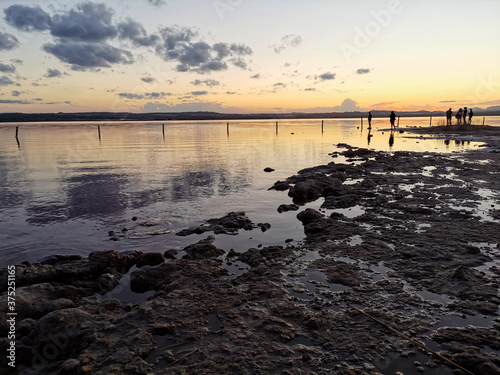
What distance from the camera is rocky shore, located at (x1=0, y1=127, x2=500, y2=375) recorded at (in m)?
4.06

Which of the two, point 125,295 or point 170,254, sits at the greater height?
point 170,254

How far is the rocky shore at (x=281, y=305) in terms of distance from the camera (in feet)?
13.3

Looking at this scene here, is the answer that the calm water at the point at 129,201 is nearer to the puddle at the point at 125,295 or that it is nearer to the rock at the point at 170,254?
the rock at the point at 170,254

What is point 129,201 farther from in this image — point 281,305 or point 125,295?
point 281,305

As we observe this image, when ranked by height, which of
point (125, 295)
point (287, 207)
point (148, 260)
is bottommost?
point (125, 295)

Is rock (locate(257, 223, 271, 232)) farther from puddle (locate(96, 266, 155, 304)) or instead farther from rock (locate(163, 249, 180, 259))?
puddle (locate(96, 266, 155, 304))

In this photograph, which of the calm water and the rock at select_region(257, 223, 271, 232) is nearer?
the calm water

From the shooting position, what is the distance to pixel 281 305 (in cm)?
533

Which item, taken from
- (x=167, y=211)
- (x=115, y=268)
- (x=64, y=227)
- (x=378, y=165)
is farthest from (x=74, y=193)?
(x=378, y=165)

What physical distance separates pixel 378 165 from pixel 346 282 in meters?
16.3

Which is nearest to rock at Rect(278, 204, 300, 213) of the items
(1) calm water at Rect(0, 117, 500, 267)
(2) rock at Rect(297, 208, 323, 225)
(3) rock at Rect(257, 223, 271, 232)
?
(1) calm water at Rect(0, 117, 500, 267)

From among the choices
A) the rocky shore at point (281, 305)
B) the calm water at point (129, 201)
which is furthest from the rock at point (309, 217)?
the rocky shore at point (281, 305)

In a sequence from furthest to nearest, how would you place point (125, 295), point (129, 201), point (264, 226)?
1. point (129, 201)
2. point (264, 226)
3. point (125, 295)

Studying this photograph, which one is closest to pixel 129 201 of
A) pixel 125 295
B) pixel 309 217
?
pixel 125 295
